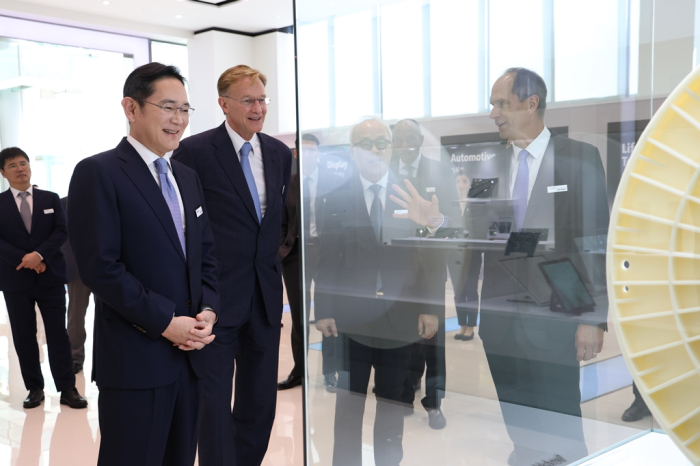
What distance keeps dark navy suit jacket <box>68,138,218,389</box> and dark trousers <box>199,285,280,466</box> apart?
545 millimetres

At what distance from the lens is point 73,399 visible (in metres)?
4.08

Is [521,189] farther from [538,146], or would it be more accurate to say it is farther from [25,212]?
[25,212]

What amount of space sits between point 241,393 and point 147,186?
45.0 inches

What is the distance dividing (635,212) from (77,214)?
152cm

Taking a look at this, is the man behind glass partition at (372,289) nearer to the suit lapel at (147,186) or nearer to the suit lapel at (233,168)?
the suit lapel at (147,186)

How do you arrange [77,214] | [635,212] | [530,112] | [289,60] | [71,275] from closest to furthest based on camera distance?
1. [635,212]
2. [530,112]
3. [77,214]
4. [71,275]
5. [289,60]

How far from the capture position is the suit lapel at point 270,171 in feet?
8.57

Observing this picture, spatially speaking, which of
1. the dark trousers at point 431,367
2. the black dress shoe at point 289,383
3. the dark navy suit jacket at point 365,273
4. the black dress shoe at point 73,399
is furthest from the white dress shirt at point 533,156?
the black dress shoe at point 73,399

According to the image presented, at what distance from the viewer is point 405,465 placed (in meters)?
1.51

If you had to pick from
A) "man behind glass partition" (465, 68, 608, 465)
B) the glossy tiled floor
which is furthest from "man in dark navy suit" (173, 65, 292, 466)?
"man behind glass partition" (465, 68, 608, 465)

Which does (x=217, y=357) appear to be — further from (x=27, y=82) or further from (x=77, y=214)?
(x=27, y=82)

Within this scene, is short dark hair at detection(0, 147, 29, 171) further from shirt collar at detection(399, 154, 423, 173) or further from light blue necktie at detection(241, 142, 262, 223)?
shirt collar at detection(399, 154, 423, 173)

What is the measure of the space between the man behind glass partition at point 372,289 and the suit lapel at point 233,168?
1.01 metres

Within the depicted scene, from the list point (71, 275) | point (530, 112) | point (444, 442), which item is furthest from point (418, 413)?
point (71, 275)
